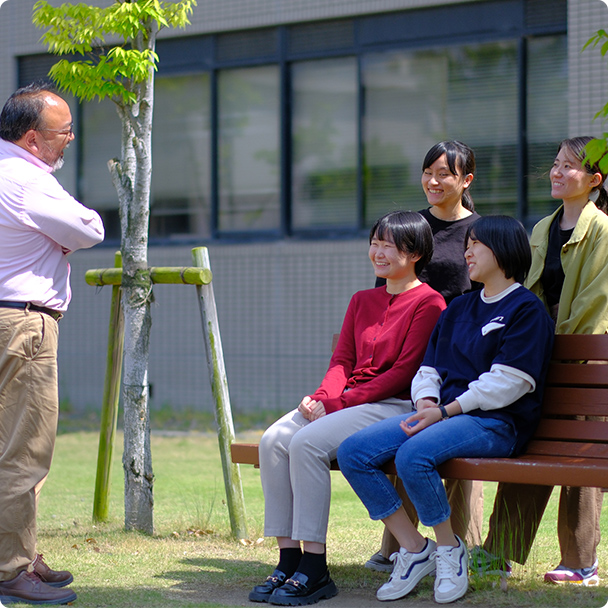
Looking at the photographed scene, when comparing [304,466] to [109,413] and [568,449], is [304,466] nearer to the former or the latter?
[568,449]

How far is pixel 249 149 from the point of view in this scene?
1100 centimetres

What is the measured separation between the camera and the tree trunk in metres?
5.24

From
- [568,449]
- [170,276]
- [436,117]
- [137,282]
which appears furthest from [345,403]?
[436,117]

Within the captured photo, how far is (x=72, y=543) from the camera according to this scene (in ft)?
16.2

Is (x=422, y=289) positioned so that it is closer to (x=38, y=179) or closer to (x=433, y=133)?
(x=38, y=179)

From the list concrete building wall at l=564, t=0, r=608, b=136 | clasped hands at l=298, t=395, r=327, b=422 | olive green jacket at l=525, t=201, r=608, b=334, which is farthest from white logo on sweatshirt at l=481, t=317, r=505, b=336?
concrete building wall at l=564, t=0, r=608, b=136

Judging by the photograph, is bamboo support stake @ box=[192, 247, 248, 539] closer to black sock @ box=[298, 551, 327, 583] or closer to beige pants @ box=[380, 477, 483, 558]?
beige pants @ box=[380, 477, 483, 558]

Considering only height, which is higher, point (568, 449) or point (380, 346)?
point (380, 346)

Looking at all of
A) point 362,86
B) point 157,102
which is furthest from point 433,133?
point 157,102

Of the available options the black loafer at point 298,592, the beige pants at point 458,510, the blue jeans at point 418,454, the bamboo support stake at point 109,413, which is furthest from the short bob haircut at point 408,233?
the bamboo support stake at point 109,413

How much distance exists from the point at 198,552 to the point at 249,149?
6930 mm

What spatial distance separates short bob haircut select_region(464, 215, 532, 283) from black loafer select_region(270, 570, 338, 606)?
4.90ft

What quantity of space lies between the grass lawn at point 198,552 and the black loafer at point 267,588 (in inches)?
2.9

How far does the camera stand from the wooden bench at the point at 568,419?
3615 mm
